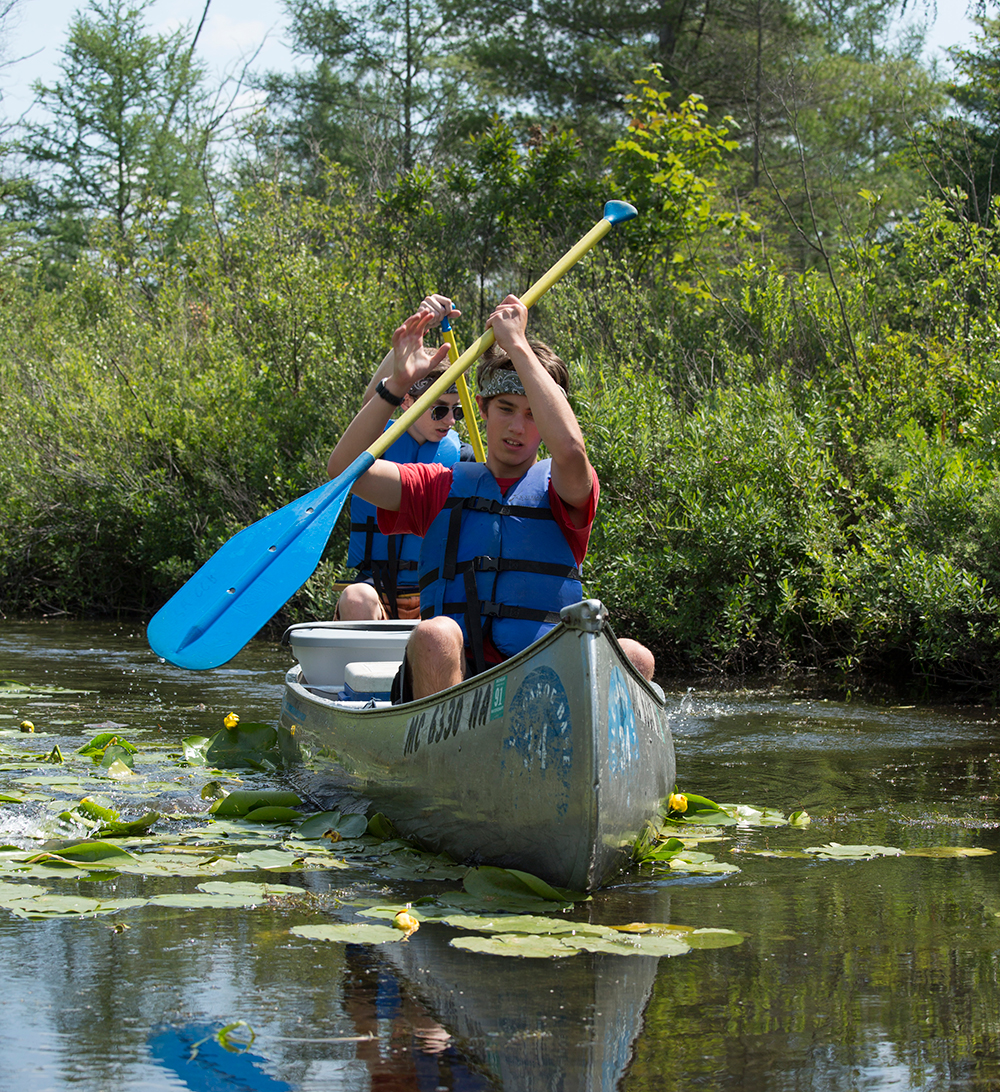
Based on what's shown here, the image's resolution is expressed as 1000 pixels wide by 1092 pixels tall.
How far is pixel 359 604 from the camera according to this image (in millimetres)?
4852

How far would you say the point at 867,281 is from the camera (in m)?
8.28

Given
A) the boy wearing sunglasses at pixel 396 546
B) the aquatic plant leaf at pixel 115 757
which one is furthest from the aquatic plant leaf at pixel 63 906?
the boy wearing sunglasses at pixel 396 546

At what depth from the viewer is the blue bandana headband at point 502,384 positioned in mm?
3242

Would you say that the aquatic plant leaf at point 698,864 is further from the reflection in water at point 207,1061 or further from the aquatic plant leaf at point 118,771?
the aquatic plant leaf at point 118,771

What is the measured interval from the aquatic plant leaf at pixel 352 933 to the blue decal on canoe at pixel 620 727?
59cm

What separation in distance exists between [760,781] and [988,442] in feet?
10.4

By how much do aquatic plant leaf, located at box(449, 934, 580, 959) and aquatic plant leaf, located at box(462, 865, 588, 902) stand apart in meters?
0.26

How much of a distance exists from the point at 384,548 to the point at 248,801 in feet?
5.40

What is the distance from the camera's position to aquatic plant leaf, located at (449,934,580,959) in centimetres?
233

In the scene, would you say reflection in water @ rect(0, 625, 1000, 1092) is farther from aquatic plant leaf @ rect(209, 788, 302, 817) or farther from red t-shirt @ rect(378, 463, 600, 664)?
red t-shirt @ rect(378, 463, 600, 664)

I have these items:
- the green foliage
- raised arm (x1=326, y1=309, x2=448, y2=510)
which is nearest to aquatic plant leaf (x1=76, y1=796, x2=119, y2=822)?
raised arm (x1=326, y1=309, x2=448, y2=510)


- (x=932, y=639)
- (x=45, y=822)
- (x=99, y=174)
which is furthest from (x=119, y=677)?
(x=99, y=174)

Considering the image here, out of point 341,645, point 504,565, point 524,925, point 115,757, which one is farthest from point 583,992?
point 115,757

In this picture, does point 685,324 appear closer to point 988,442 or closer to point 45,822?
point 988,442
